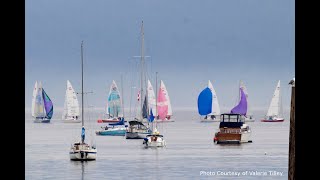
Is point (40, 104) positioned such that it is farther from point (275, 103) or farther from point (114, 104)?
point (275, 103)

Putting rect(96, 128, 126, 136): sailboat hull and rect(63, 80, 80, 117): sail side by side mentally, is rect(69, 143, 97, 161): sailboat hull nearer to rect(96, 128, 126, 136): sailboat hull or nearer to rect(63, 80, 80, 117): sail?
rect(96, 128, 126, 136): sailboat hull

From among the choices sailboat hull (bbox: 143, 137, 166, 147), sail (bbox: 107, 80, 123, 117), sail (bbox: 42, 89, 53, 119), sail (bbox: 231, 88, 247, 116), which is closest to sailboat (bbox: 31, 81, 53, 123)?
sail (bbox: 42, 89, 53, 119)

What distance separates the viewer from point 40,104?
13475 cm

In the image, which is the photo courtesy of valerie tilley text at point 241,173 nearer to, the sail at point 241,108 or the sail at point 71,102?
the sail at point 241,108

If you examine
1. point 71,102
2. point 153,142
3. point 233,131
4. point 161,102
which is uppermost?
point 161,102

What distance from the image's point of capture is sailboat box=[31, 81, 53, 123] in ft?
422

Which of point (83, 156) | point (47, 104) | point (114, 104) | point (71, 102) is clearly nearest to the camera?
point (83, 156)

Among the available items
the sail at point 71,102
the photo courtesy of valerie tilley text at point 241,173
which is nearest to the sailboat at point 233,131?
the photo courtesy of valerie tilley text at point 241,173

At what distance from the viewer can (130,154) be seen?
71500 mm

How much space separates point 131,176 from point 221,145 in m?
33.0

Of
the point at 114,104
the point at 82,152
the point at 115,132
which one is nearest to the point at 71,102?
the point at 114,104

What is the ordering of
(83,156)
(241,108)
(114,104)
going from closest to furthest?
1. (83,156)
2. (241,108)
3. (114,104)

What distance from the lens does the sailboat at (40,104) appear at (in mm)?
128500
